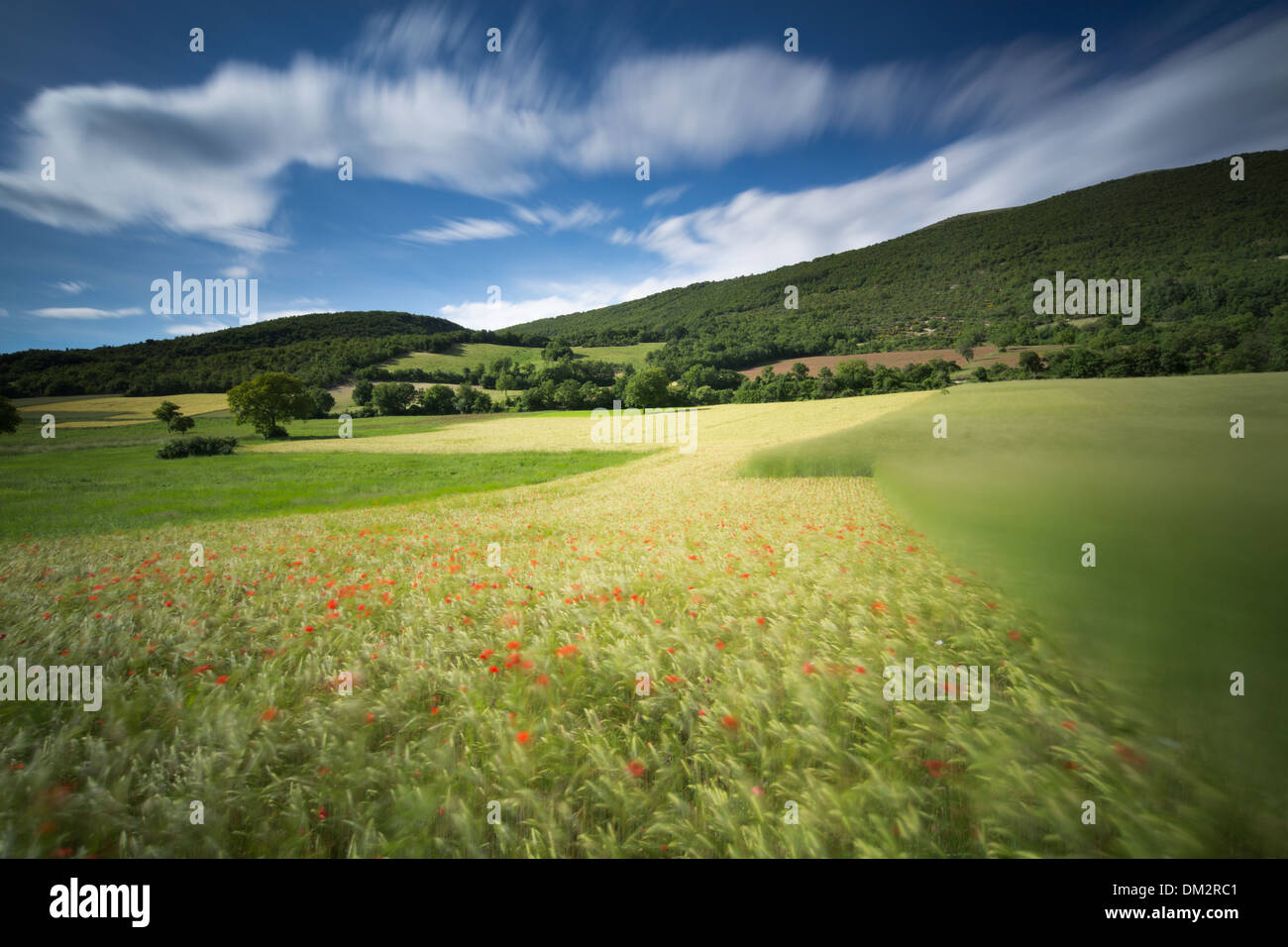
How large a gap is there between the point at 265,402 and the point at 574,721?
64.4m

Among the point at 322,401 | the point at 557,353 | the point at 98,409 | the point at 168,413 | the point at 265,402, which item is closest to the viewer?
the point at 168,413

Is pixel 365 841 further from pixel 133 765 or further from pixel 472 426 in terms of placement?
pixel 472 426

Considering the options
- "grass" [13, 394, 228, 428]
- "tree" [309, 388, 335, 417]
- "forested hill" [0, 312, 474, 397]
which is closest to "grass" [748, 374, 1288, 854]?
"forested hill" [0, 312, 474, 397]

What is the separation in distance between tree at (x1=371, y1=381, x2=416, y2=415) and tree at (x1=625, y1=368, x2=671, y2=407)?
3795cm

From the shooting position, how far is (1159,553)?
194 inches

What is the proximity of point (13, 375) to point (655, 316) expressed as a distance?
476 ft

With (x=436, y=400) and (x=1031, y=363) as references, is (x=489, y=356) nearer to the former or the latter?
(x=436, y=400)

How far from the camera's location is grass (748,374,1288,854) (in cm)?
285

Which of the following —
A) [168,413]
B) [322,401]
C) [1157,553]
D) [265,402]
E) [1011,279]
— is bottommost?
[1157,553]

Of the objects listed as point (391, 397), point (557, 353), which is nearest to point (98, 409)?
point (391, 397)

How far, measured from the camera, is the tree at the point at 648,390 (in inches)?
2847

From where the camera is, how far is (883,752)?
286cm

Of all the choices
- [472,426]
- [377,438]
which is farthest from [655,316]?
[377,438]

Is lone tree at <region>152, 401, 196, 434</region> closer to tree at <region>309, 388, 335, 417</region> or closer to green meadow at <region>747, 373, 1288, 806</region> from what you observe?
tree at <region>309, 388, 335, 417</region>
